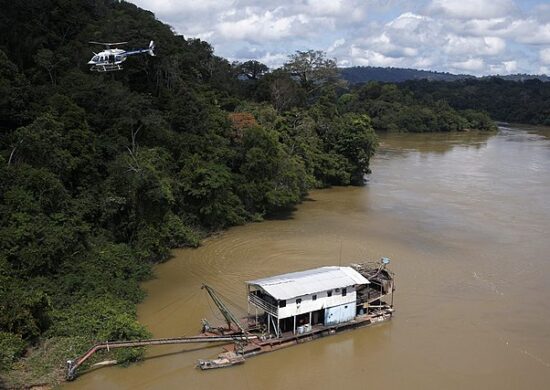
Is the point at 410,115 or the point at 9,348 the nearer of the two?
the point at 9,348

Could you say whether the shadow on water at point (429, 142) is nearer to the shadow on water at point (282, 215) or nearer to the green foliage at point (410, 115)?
the green foliage at point (410, 115)

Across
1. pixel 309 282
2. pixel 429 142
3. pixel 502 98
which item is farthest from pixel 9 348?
pixel 502 98

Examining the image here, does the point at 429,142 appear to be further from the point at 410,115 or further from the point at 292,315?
the point at 292,315

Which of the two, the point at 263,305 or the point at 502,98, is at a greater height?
the point at 502,98

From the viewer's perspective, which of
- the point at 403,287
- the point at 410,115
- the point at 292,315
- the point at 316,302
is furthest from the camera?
the point at 410,115

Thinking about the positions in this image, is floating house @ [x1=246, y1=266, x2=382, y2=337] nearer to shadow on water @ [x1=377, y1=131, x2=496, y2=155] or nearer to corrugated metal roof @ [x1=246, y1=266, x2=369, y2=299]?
corrugated metal roof @ [x1=246, y1=266, x2=369, y2=299]

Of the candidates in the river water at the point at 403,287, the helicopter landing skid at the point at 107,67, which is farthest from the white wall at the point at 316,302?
the helicopter landing skid at the point at 107,67
